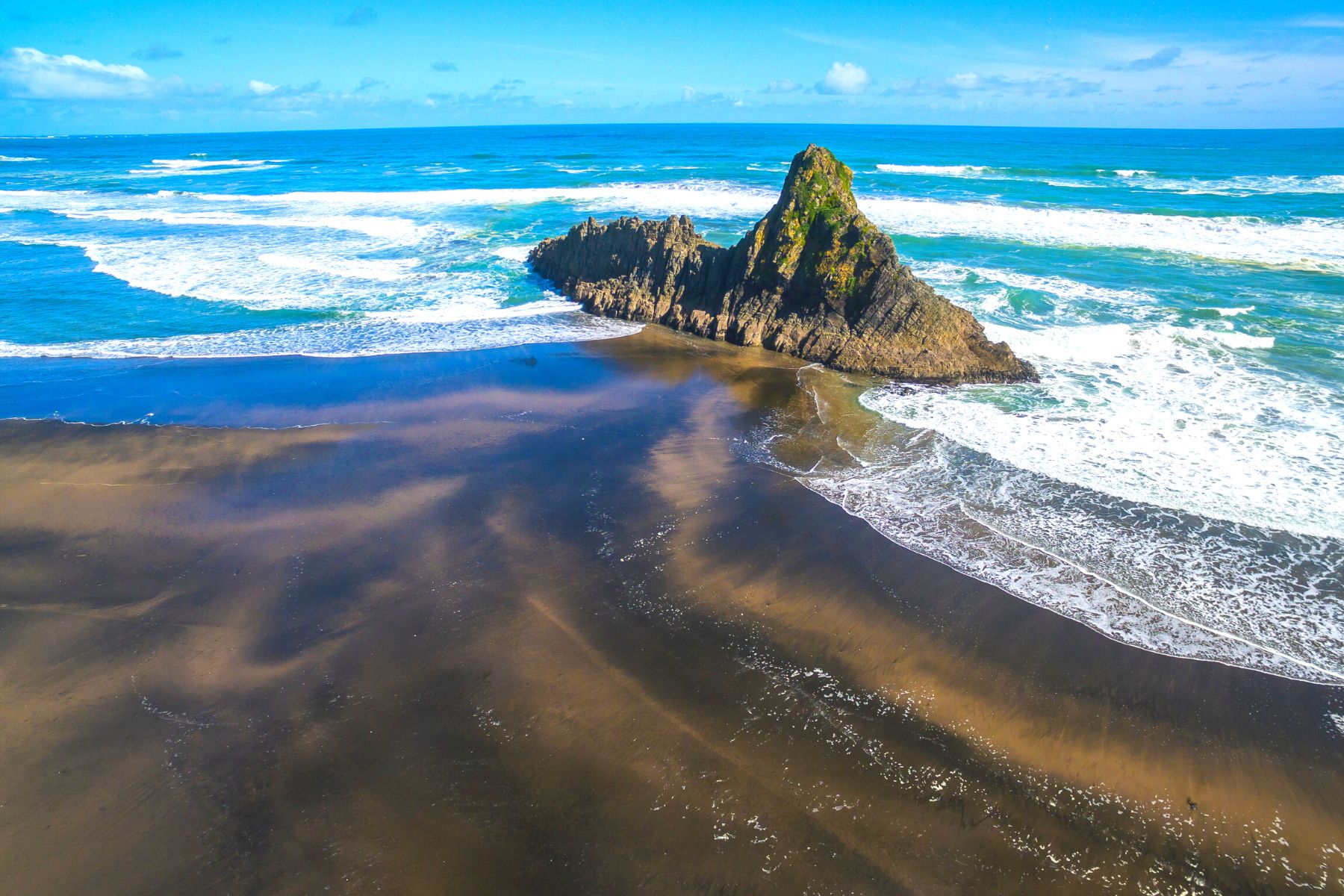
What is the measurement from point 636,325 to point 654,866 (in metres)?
15.7

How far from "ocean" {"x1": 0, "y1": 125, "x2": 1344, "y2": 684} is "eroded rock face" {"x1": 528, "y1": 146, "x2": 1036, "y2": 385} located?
111cm

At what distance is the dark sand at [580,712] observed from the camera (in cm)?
548

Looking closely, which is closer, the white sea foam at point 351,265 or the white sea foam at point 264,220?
the white sea foam at point 351,265

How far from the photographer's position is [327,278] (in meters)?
23.9

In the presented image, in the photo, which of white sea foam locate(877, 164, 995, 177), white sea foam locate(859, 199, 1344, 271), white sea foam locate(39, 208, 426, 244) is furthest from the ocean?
white sea foam locate(877, 164, 995, 177)

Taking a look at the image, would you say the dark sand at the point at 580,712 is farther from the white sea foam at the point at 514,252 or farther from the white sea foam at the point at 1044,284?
the white sea foam at the point at 514,252

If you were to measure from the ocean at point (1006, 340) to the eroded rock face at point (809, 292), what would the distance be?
1.11 m

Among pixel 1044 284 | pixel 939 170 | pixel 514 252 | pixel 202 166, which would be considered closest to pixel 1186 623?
pixel 1044 284

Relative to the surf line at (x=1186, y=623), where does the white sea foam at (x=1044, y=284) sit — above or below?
above

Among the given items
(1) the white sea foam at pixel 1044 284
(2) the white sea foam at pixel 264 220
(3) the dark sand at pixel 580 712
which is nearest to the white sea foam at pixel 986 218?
(2) the white sea foam at pixel 264 220

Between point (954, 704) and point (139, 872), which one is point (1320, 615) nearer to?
point (954, 704)

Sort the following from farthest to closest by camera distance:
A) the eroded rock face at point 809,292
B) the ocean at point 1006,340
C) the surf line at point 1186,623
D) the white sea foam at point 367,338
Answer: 1. the white sea foam at point 367,338
2. the eroded rock face at point 809,292
3. the ocean at point 1006,340
4. the surf line at point 1186,623

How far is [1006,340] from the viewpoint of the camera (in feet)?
57.4

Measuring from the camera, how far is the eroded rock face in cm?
1582
